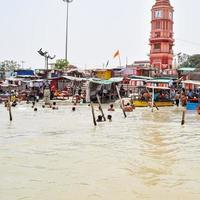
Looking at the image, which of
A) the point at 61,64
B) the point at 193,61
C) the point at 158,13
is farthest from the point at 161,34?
the point at 61,64

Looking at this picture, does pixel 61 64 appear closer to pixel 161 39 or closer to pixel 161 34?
pixel 161 39

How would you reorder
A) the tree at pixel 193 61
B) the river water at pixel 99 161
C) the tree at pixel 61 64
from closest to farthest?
the river water at pixel 99 161 → the tree at pixel 61 64 → the tree at pixel 193 61

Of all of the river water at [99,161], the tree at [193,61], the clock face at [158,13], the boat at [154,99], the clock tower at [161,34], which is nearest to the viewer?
the river water at [99,161]

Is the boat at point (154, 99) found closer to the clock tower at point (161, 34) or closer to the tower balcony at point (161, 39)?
the clock tower at point (161, 34)

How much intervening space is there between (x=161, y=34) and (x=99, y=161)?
46937 millimetres

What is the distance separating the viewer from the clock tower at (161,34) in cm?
5531

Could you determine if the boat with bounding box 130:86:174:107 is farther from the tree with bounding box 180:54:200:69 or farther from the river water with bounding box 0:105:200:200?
the tree with bounding box 180:54:200:69

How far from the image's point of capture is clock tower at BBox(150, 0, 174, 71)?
55.3 metres

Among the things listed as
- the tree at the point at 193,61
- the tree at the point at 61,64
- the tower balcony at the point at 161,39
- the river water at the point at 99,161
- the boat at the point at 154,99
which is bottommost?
the river water at the point at 99,161

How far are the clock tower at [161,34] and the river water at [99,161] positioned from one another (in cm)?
3671

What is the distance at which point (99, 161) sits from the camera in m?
10.9

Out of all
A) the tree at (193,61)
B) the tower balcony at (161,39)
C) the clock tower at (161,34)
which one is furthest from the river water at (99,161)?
the tree at (193,61)

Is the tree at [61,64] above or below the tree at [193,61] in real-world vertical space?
below

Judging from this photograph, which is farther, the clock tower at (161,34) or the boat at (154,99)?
the clock tower at (161,34)
